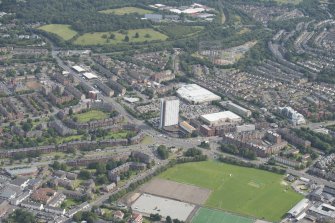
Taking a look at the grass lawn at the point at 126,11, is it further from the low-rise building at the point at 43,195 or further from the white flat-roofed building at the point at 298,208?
the white flat-roofed building at the point at 298,208

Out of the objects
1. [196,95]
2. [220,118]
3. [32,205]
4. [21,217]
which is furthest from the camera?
[196,95]

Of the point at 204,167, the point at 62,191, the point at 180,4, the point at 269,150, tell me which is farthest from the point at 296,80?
the point at 180,4

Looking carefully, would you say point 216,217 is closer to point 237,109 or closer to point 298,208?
point 298,208

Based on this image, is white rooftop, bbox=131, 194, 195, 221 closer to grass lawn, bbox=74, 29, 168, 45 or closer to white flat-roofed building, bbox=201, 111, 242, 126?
white flat-roofed building, bbox=201, 111, 242, 126

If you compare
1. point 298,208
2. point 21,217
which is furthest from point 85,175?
point 298,208

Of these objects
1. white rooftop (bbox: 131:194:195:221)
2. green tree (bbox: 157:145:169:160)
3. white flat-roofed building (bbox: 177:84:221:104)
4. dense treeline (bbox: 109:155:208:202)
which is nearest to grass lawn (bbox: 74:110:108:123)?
green tree (bbox: 157:145:169:160)

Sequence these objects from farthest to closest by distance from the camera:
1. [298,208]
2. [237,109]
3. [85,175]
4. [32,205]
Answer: [237,109], [85,175], [298,208], [32,205]

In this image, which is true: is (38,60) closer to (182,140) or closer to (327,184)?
(182,140)
